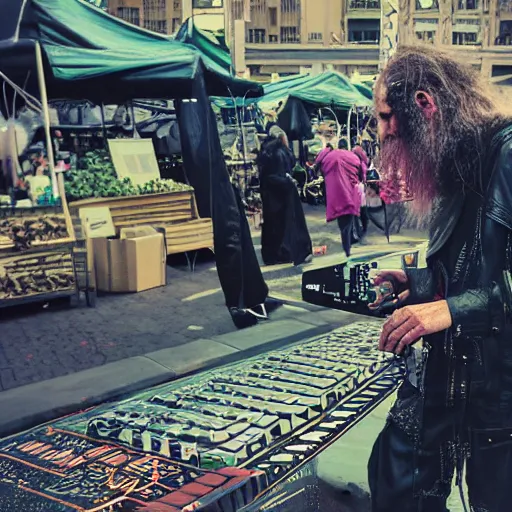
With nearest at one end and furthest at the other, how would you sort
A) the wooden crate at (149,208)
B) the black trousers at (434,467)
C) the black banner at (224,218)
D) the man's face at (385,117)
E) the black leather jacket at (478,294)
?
the black leather jacket at (478,294) < the black trousers at (434,467) < the man's face at (385,117) < the black banner at (224,218) < the wooden crate at (149,208)

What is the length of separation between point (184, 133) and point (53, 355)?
8.19ft

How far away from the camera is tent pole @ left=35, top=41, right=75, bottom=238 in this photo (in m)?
4.64

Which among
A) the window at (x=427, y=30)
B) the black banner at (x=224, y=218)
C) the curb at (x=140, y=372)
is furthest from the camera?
the black banner at (x=224, y=218)

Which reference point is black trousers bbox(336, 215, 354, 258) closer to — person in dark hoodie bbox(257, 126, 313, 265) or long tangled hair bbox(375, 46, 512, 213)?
person in dark hoodie bbox(257, 126, 313, 265)

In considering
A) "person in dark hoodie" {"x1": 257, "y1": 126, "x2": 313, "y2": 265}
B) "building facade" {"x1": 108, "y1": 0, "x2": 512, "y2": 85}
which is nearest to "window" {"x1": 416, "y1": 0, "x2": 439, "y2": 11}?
"building facade" {"x1": 108, "y1": 0, "x2": 512, "y2": 85}

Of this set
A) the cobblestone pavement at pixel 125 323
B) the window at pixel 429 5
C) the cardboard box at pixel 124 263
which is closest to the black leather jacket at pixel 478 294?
the cobblestone pavement at pixel 125 323

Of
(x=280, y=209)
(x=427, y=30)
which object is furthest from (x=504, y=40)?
(x=280, y=209)

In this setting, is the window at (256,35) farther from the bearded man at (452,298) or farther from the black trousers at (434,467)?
the black trousers at (434,467)

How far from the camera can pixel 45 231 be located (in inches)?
227

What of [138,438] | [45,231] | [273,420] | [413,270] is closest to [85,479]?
[138,438]

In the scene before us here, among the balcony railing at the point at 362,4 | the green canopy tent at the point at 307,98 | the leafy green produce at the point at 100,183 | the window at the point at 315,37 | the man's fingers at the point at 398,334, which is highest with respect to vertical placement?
the balcony railing at the point at 362,4

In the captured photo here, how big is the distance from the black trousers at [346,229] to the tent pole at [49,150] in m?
2.48

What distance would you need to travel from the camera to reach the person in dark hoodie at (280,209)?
699cm

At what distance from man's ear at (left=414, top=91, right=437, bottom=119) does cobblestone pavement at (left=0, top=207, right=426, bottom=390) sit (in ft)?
10.4
